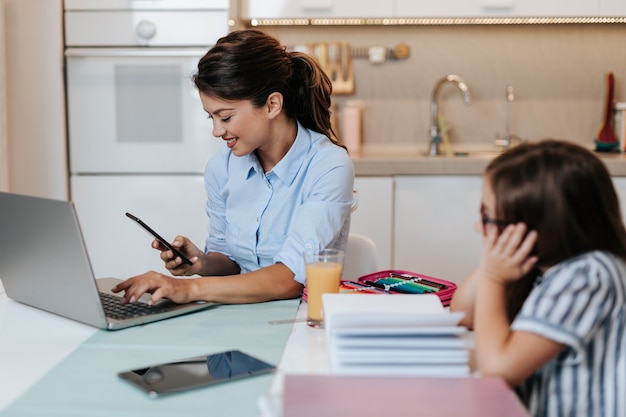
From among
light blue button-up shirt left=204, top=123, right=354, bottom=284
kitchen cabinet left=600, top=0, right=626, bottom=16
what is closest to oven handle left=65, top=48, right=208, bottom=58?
light blue button-up shirt left=204, top=123, right=354, bottom=284

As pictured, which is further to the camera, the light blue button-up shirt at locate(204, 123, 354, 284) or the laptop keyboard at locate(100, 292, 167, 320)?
the light blue button-up shirt at locate(204, 123, 354, 284)

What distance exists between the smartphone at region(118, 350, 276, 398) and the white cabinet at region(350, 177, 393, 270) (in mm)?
1805

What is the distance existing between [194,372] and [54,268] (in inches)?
15.6

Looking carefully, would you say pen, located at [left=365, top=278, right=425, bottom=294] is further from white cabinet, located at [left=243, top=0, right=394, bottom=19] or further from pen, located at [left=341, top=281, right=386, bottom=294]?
white cabinet, located at [left=243, top=0, right=394, bottom=19]

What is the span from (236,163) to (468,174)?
127 centimetres

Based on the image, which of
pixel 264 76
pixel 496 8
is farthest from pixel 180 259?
pixel 496 8

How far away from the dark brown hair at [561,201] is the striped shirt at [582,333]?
2cm

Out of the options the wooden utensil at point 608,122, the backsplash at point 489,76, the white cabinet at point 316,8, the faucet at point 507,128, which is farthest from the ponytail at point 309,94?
the wooden utensil at point 608,122

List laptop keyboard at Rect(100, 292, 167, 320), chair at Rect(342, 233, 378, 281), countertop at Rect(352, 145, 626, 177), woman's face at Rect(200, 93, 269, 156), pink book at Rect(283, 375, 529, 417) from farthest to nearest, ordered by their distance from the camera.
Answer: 1. countertop at Rect(352, 145, 626, 177)
2. chair at Rect(342, 233, 378, 281)
3. woman's face at Rect(200, 93, 269, 156)
4. laptop keyboard at Rect(100, 292, 167, 320)
5. pink book at Rect(283, 375, 529, 417)

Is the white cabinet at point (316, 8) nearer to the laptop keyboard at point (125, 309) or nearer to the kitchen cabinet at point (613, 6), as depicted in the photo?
the kitchen cabinet at point (613, 6)

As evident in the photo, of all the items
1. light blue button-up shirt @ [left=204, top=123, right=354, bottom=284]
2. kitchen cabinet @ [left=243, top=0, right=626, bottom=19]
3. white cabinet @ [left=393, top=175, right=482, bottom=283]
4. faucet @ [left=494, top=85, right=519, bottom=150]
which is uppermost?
kitchen cabinet @ [left=243, top=0, right=626, bottom=19]

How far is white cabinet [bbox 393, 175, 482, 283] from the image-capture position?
2.95m

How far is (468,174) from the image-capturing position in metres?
2.93

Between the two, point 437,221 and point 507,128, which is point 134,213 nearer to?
point 437,221
